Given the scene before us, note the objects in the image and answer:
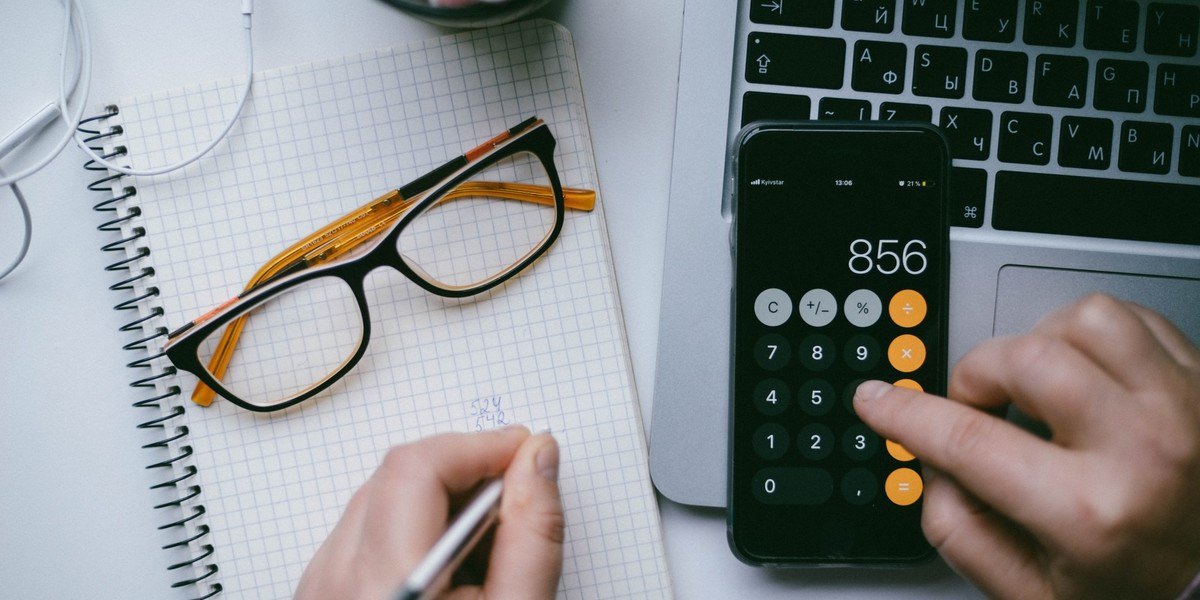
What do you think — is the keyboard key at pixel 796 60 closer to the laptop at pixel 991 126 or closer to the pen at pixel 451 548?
the laptop at pixel 991 126

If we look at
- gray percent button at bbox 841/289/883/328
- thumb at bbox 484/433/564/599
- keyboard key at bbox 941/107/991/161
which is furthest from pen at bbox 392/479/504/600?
keyboard key at bbox 941/107/991/161

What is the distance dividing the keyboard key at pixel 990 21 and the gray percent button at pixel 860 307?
17 cm

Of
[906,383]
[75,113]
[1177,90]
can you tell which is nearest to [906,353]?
[906,383]

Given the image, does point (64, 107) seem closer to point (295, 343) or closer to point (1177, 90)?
point (295, 343)

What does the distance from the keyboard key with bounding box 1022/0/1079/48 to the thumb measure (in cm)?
40

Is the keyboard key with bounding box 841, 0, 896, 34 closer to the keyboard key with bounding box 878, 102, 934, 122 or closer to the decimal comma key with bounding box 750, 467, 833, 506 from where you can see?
the keyboard key with bounding box 878, 102, 934, 122

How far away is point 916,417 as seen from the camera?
16.8 inches

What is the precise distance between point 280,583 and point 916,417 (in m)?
0.43

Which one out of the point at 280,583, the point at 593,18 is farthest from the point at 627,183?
the point at 280,583

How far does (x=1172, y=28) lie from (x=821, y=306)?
280mm

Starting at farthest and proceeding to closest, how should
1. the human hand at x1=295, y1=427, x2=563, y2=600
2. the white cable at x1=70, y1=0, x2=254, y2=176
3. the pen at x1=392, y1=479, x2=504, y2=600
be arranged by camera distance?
the white cable at x1=70, y1=0, x2=254, y2=176
the human hand at x1=295, y1=427, x2=563, y2=600
the pen at x1=392, y1=479, x2=504, y2=600

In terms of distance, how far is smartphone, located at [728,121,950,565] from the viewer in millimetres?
496

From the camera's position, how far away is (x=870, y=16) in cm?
48

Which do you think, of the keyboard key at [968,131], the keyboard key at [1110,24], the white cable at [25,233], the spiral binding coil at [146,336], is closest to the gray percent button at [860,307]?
the keyboard key at [968,131]
